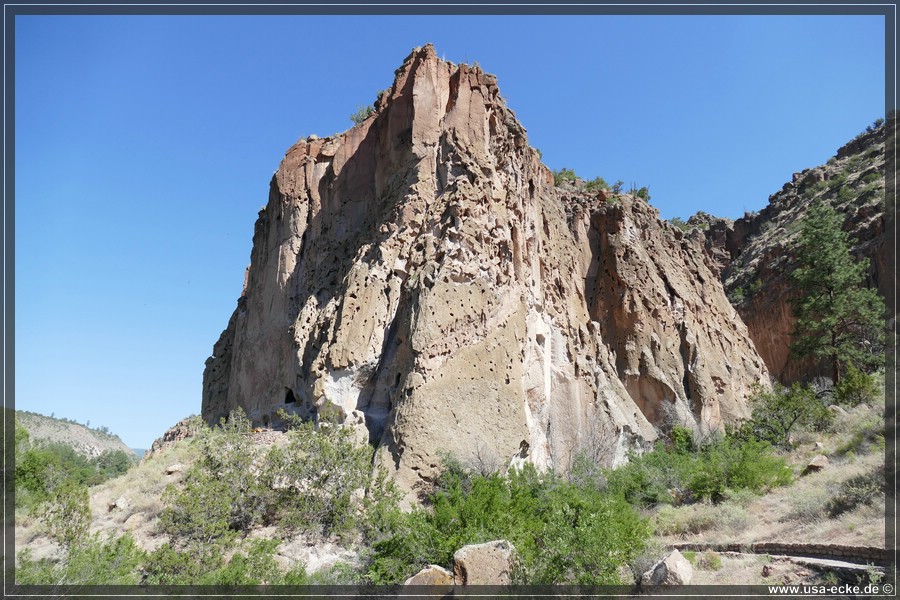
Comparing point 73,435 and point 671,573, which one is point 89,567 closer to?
point 671,573

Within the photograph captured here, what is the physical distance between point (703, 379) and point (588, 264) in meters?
7.20

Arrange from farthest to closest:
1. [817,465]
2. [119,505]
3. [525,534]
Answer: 1. [119,505]
2. [817,465]
3. [525,534]

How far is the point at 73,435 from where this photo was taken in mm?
91375

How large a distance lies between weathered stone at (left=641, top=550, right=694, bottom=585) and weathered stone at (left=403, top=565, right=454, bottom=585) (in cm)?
277

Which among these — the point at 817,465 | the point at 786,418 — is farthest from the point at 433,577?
the point at 786,418

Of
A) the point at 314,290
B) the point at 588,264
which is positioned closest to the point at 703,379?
the point at 588,264

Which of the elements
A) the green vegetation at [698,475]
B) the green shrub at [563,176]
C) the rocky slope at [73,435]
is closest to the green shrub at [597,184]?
the green shrub at [563,176]

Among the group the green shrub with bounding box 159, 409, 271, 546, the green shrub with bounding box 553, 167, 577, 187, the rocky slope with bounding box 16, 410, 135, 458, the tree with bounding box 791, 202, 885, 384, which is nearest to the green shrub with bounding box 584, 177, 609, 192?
the green shrub with bounding box 553, 167, 577, 187

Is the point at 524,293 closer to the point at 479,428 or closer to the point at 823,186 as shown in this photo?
the point at 479,428

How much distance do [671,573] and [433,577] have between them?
3309mm

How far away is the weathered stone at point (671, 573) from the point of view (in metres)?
7.38

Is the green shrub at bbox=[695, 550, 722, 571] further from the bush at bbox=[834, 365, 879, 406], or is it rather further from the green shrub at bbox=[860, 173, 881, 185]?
the green shrub at bbox=[860, 173, 881, 185]

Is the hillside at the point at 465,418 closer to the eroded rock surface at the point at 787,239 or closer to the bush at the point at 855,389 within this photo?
the bush at the point at 855,389

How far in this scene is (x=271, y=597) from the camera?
26.3 feet
